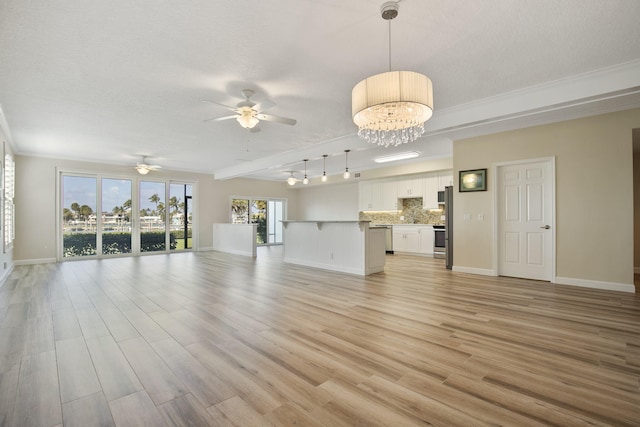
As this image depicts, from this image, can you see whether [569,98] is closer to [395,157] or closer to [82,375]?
[395,157]

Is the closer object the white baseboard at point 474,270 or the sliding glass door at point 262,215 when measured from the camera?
the white baseboard at point 474,270

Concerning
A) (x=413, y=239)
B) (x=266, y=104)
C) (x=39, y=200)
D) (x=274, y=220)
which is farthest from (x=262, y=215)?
(x=266, y=104)

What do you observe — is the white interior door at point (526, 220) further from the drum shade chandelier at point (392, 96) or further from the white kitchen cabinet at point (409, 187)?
the white kitchen cabinet at point (409, 187)

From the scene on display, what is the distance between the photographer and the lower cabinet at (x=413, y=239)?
850cm

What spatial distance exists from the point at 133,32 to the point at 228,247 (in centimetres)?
756

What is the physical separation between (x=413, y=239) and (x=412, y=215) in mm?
1035

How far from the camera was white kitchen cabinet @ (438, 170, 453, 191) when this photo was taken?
830 cm

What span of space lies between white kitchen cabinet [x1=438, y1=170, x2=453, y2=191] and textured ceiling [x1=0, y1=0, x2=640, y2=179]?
3.12m

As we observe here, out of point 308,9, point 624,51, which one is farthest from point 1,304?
point 624,51

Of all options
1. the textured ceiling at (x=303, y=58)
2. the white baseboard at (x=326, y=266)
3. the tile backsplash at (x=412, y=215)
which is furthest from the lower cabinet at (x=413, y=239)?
the textured ceiling at (x=303, y=58)

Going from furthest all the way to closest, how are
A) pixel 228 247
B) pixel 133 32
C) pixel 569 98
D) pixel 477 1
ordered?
1. pixel 228 247
2. pixel 569 98
3. pixel 133 32
4. pixel 477 1

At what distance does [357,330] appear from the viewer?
287 cm

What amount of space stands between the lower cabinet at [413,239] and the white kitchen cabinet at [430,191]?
655 mm

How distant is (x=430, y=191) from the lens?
8.67m
